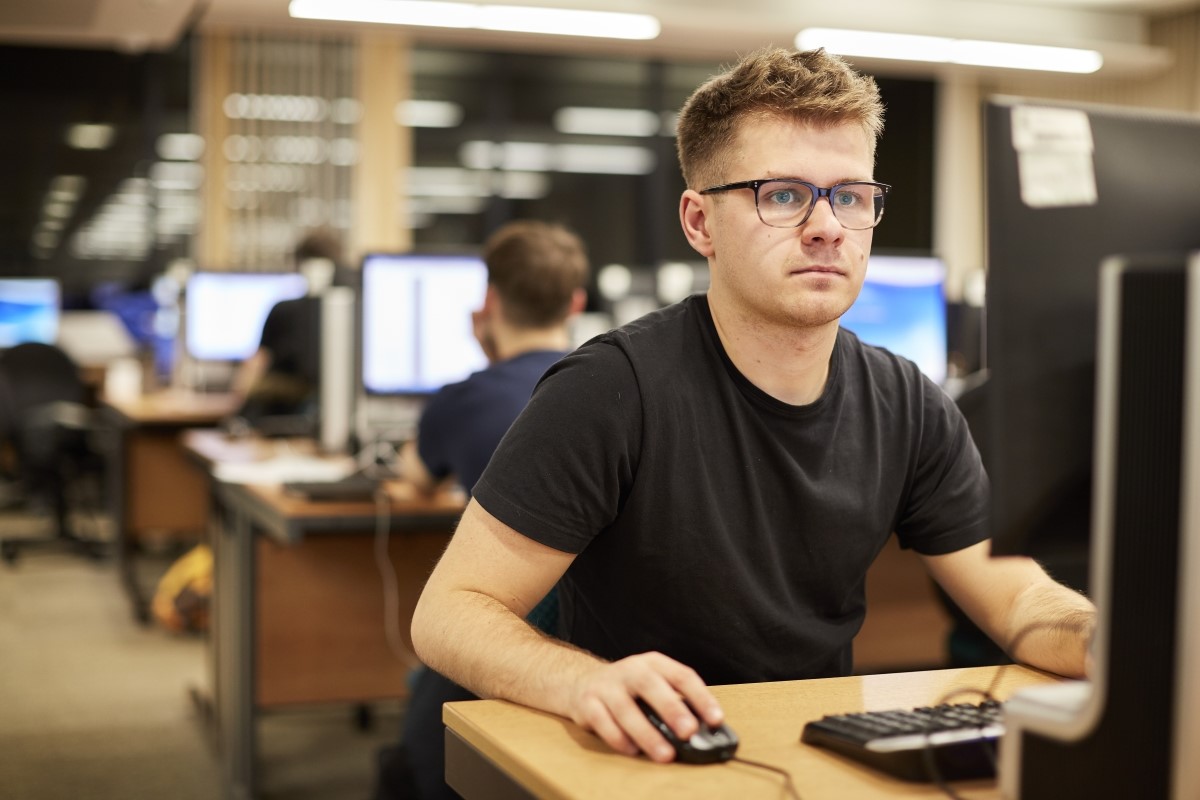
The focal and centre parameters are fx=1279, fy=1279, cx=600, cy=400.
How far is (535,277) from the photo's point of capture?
248 centimetres

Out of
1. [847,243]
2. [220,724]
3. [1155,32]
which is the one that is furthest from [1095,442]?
[1155,32]

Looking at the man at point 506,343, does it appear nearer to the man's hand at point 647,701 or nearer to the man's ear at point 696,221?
the man's ear at point 696,221

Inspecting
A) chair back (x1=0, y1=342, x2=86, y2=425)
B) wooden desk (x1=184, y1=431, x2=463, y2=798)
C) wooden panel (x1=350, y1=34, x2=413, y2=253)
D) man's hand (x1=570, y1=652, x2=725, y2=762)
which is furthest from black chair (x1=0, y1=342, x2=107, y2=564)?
man's hand (x1=570, y1=652, x2=725, y2=762)

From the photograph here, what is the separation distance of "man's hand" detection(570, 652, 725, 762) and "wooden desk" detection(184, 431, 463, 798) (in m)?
1.80

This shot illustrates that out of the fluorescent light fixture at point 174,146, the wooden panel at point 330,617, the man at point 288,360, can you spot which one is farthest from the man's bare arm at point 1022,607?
the fluorescent light fixture at point 174,146

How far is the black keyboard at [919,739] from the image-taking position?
1.01m

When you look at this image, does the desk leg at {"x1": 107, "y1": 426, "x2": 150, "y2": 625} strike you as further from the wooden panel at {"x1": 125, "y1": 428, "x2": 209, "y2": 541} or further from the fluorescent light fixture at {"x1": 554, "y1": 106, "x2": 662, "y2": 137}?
the fluorescent light fixture at {"x1": 554, "y1": 106, "x2": 662, "y2": 137}

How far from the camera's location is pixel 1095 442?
93cm

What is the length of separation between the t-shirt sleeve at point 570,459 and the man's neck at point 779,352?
0.14 meters

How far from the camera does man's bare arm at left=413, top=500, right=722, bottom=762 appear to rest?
1070 millimetres

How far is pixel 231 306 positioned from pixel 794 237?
4120 mm

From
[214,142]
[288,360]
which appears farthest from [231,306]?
[214,142]

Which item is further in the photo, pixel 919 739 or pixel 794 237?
pixel 794 237

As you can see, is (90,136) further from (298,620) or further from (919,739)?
(919,739)
